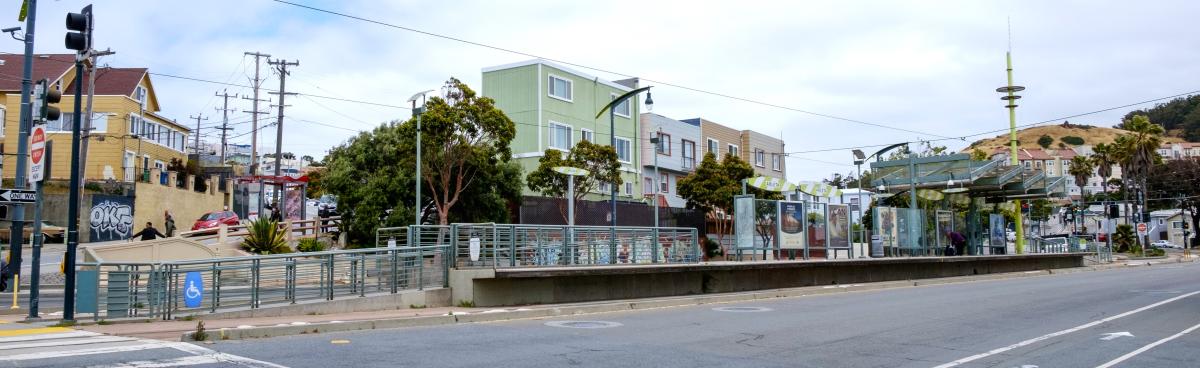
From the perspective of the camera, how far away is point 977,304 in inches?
714

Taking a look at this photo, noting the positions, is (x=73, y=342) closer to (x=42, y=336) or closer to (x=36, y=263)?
(x=42, y=336)

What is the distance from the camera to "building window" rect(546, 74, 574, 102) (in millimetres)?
44375

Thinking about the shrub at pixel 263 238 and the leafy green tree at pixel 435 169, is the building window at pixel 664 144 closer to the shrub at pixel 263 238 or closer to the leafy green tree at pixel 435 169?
the leafy green tree at pixel 435 169

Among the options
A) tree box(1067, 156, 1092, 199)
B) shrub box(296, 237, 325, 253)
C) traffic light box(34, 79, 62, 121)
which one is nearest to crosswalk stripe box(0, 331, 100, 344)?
traffic light box(34, 79, 62, 121)

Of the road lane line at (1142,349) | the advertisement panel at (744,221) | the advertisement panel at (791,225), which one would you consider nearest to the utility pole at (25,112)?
the advertisement panel at (744,221)

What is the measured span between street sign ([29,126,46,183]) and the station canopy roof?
Result: 92.9 ft

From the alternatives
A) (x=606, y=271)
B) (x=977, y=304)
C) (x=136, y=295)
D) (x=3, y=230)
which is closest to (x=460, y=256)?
(x=606, y=271)

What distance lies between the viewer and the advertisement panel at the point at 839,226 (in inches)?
1073

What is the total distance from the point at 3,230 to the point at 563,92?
26370 millimetres

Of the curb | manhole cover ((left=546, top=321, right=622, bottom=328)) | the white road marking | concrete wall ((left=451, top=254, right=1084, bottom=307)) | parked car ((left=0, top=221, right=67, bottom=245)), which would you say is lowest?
the white road marking

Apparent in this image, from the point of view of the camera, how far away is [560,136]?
149 ft

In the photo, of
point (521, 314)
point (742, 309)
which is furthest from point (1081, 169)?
point (521, 314)

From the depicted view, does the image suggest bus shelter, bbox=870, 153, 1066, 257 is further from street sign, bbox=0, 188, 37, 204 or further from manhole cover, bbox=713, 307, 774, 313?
street sign, bbox=0, 188, 37, 204

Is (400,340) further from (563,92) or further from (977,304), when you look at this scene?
(563,92)
